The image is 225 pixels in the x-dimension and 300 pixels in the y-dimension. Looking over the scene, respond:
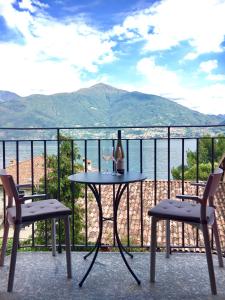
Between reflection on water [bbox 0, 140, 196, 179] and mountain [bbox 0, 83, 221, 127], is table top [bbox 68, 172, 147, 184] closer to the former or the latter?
reflection on water [bbox 0, 140, 196, 179]

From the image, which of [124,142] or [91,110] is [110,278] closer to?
[124,142]

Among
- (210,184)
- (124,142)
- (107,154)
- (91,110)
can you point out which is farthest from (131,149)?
(91,110)

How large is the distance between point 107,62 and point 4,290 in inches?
1575

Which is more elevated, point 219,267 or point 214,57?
point 214,57

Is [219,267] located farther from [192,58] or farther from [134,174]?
[192,58]

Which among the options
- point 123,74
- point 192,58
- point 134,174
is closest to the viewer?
point 134,174

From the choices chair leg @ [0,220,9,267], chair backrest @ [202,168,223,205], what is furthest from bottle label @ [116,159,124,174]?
chair leg @ [0,220,9,267]

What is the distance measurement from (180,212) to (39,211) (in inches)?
40.9

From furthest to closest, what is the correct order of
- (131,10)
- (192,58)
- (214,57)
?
(192,58) < (214,57) < (131,10)

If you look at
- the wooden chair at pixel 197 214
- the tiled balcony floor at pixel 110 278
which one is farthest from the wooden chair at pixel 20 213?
the wooden chair at pixel 197 214

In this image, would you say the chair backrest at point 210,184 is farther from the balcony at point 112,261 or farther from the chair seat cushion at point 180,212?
the balcony at point 112,261

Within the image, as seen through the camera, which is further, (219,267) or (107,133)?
(107,133)

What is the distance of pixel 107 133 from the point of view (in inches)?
129

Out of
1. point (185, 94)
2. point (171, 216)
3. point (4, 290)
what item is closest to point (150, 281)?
point (171, 216)
